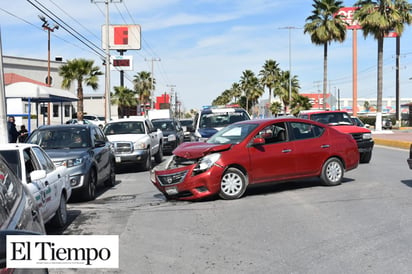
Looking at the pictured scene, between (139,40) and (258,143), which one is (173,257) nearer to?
(258,143)

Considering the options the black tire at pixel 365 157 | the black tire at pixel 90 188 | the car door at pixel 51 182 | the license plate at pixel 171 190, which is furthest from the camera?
the black tire at pixel 365 157

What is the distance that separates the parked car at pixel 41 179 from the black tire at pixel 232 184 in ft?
9.72

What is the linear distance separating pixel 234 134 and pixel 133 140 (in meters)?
6.33

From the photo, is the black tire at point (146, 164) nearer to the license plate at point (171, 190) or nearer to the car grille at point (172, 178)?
the car grille at point (172, 178)

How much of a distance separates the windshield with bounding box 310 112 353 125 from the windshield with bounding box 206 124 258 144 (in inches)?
260

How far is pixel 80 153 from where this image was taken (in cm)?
1055

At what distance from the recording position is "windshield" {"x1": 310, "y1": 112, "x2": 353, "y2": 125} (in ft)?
54.0

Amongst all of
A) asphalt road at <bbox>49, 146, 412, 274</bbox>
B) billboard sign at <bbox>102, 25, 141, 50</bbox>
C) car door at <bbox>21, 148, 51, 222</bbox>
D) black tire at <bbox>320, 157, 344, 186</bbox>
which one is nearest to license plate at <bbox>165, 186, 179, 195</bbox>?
asphalt road at <bbox>49, 146, 412, 274</bbox>

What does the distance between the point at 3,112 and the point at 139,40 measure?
56.6 m

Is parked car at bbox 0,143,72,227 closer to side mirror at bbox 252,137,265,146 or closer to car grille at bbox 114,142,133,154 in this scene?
side mirror at bbox 252,137,265,146

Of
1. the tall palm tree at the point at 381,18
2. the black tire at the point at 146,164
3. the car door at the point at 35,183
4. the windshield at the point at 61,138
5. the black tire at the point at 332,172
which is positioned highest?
the tall palm tree at the point at 381,18

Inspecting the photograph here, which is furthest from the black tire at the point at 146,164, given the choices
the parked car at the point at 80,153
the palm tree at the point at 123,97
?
the palm tree at the point at 123,97

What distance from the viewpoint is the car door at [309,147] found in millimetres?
10281

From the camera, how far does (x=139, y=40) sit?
68062 millimetres
